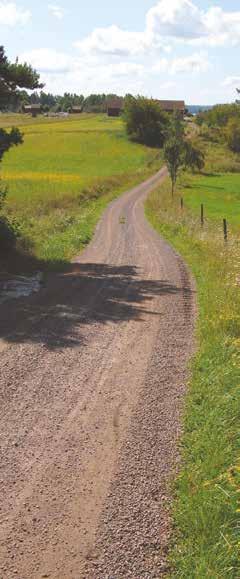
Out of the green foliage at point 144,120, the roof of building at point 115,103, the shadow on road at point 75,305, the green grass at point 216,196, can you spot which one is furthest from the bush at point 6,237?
the roof of building at point 115,103

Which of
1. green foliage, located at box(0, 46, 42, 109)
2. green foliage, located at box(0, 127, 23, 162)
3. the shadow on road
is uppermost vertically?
green foliage, located at box(0, 46, 42, 109)

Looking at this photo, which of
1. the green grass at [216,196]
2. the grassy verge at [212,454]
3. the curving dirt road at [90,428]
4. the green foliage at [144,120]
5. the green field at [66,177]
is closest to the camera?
the grassy verge at [212,454]

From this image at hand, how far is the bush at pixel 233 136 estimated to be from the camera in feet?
369

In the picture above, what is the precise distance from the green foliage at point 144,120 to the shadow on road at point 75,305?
9162 centimetres

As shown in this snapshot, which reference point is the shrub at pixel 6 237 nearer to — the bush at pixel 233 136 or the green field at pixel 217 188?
the green field at pixel 217 188

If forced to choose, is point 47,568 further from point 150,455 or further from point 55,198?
point 55,198

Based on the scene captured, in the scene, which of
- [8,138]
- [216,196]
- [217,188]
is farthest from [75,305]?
[217,188]

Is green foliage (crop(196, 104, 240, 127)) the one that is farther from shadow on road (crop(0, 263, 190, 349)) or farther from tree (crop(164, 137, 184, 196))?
shadow on road (crop(0, 263, 190, 349))

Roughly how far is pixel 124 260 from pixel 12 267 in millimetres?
5362

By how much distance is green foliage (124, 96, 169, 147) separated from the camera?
106812 millimetres

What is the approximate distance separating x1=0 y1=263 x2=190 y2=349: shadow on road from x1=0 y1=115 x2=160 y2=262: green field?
13.5 ft

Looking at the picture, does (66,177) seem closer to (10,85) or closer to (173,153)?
(173,153)

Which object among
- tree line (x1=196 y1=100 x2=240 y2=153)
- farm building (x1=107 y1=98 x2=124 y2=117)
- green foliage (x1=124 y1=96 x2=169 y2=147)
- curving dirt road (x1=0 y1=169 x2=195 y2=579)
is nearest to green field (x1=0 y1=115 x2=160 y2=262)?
green foliage (x1=124 y1=96 x2=169 y2=147)

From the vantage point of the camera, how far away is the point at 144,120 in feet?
355
